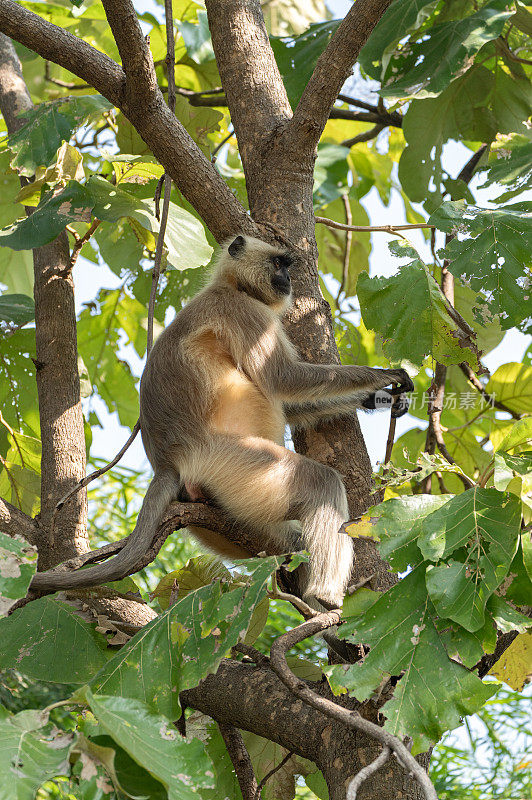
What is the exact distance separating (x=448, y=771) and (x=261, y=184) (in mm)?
4034

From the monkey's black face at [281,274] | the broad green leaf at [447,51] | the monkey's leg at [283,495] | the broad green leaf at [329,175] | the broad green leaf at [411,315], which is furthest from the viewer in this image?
the broad green leaf at [329,175]

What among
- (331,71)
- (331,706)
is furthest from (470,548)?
(331,71)

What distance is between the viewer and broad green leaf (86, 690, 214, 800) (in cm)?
117

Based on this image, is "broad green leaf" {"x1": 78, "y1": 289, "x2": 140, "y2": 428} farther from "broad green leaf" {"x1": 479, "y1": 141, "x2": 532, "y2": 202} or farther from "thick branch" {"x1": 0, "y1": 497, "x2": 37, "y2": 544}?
"broad green leaf" {"x1": 479, "y1": 141, "x2": 532, "y2": 202}

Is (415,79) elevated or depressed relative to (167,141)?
elevated

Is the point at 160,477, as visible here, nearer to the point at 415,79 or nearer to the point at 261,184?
the point at 261,184

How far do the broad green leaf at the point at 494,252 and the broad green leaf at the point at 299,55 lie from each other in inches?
60.3

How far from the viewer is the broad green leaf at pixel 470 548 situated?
1496 millimetres

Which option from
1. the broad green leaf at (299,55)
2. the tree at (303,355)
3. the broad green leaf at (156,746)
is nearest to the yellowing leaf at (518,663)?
the tree at (303,355)

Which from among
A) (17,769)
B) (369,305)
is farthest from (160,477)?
(17,769)

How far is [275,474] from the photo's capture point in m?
2.38

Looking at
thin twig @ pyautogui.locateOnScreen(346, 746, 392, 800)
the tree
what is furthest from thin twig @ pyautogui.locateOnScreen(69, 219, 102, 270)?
thin twig @ pyautogui.locateOnScreen(346, 746, 392, 800)

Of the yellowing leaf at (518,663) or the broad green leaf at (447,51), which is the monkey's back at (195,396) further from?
the broad green leaf at (447,51)

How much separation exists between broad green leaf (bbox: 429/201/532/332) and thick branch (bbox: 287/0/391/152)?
51 cm
